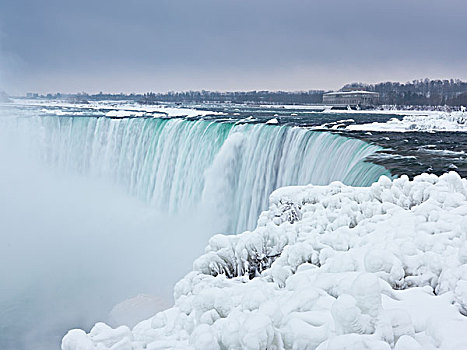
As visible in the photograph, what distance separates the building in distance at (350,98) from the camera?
219ft

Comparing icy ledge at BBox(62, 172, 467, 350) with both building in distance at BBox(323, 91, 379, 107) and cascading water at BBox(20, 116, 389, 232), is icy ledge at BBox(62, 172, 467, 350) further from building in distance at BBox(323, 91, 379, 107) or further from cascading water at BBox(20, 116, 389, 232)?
building in distance at BBox(323, 91, 379, 107)

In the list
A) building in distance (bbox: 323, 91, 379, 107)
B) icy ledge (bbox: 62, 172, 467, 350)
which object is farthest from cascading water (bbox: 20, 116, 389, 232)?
building in distance (bbox: 323, 91, 379, 107)

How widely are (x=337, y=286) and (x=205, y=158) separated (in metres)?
16.8

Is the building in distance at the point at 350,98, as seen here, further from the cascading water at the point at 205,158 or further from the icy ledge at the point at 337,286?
the icy ledge at the point at 337,286

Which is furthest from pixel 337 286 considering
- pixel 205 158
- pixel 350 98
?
pixel 350 98

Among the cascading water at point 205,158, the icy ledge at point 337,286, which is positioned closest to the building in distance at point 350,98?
the cascading water at point 205,158

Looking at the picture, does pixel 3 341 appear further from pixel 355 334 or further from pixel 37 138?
pixel 37 138

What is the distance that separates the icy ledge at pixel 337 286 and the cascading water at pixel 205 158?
3.89m

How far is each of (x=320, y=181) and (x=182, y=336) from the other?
921cm

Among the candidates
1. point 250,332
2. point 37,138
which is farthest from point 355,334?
point 37,138

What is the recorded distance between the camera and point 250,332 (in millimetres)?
2098

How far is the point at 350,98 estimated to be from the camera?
7012 centimetres

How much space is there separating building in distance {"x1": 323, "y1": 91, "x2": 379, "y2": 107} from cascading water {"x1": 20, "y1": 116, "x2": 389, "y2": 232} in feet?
152

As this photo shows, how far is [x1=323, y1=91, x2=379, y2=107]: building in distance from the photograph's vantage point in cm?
6675
